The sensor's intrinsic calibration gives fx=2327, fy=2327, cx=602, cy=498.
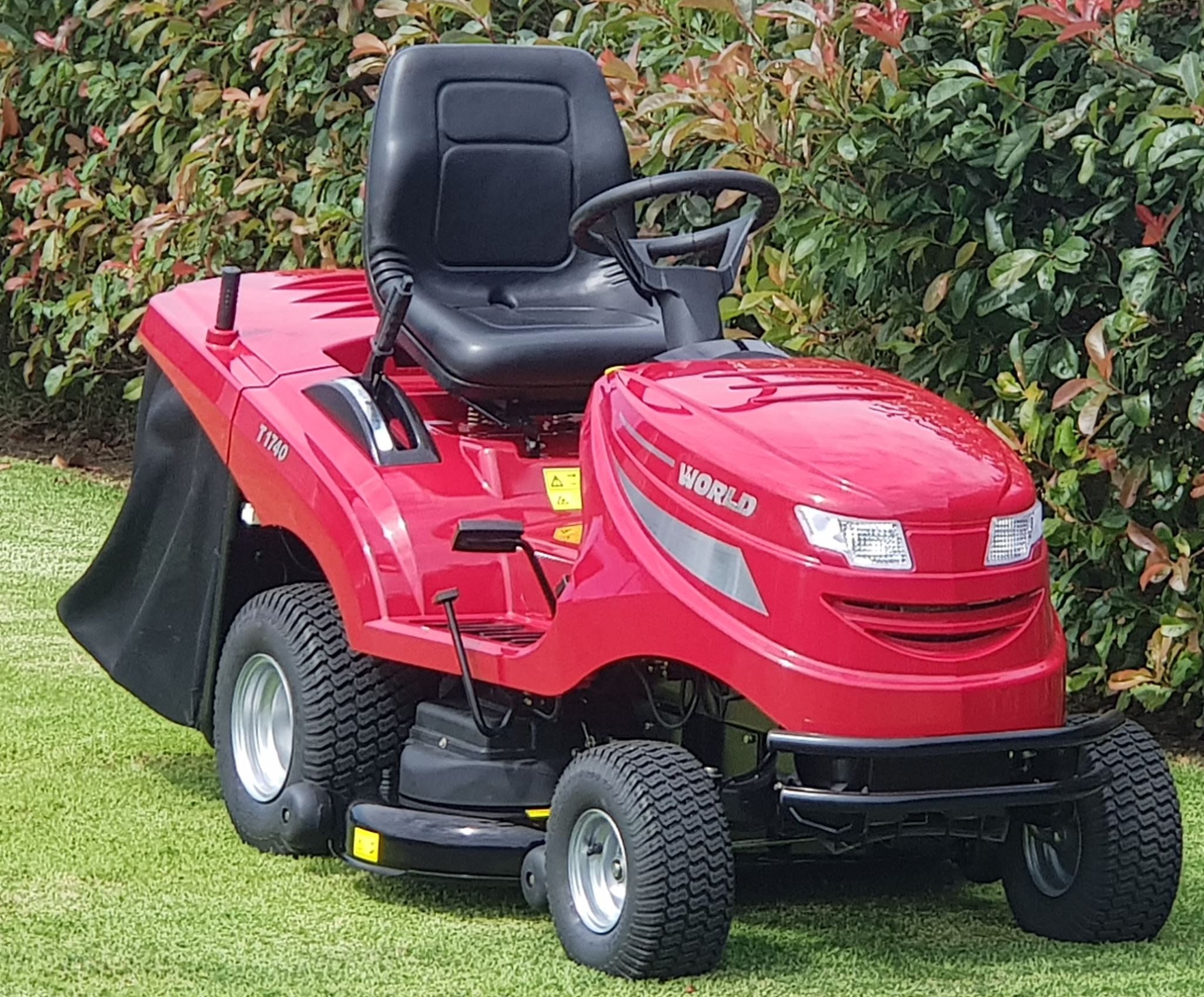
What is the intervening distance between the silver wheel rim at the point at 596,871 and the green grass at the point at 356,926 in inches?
3.5

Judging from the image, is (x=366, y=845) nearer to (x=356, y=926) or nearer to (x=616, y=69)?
(x=356, y=926)

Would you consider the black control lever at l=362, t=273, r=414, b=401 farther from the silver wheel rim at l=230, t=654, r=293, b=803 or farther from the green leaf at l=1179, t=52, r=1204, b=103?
the green leaf at l=1179, t=52, r=1204, b=103

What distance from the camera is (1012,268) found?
188 inches

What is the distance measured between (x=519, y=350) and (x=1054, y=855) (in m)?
1.28

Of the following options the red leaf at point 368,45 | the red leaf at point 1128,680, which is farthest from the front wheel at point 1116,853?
the red leaf at point 368,45

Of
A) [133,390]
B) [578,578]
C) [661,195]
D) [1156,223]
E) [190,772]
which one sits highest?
[661,195]

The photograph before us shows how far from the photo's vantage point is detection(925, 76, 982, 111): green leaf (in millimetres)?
4695

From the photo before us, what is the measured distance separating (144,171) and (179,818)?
4362mm

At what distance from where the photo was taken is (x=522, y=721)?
12.9 ft

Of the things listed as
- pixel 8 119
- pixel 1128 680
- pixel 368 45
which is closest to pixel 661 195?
pixel 1128 680

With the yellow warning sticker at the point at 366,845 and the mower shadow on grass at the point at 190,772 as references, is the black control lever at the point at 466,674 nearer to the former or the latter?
the yellow warning sticker at the point at 366,845

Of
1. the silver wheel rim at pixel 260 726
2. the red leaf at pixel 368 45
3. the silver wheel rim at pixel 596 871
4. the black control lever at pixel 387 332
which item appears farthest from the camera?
the red leaf at pixel 368 45

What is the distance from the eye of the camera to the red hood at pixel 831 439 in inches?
134

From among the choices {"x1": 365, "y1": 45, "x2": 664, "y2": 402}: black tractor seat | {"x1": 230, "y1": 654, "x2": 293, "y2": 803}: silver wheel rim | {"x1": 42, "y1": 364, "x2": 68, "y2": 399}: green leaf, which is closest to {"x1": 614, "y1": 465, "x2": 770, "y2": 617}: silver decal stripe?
{"x1": 365, "y1": 45, "x2": 664, "y2": 402}: black tractor seat
